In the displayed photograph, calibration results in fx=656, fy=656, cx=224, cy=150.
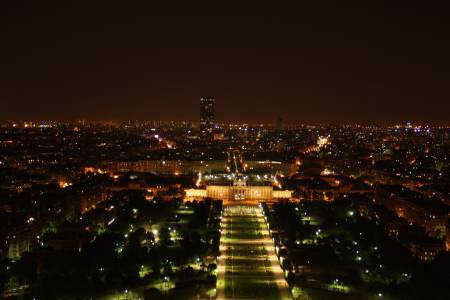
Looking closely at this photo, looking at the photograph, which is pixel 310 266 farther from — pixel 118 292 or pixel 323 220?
pixel 323 220

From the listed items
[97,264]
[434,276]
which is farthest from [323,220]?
[97,264]

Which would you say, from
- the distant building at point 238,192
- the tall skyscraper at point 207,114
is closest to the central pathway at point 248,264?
the distant building at point 238,192

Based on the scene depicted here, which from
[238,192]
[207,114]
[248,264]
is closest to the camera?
[248,264]

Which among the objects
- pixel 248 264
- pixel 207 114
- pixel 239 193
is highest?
pixel 207 114

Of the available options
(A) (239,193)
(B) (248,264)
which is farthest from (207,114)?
(B) (248,264)

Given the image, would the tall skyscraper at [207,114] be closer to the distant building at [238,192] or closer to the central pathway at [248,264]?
the distant building at [238,192]

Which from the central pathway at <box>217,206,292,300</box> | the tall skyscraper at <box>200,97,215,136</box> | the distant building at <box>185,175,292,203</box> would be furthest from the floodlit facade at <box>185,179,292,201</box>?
the tall skyscraper at <box>200,97,215,136</box>

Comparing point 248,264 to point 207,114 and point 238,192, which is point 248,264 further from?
point 207,114

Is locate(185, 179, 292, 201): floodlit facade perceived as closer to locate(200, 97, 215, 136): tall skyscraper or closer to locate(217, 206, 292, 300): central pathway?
locate(217, 206, 292, 300): central pathway

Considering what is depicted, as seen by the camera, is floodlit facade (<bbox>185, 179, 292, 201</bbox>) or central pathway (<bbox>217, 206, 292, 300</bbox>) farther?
floodlit facade (<bbox>185, 179, 292, 201</bbox>)
